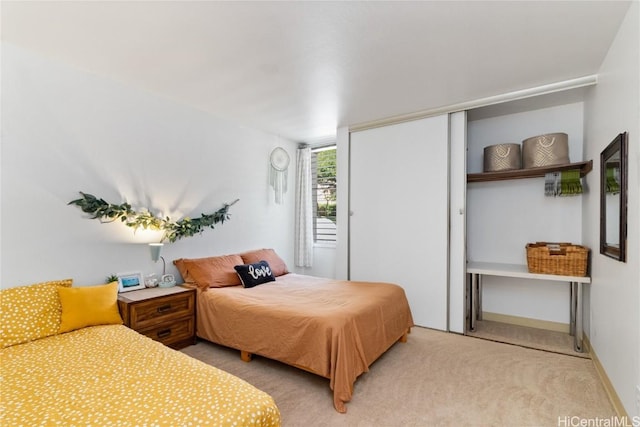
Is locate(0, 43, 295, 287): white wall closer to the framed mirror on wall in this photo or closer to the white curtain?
the white curtain

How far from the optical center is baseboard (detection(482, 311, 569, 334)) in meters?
3.48

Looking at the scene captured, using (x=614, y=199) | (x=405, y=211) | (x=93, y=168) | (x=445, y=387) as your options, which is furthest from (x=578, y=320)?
(x=93, y=168)

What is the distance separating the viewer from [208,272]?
3.32 metres

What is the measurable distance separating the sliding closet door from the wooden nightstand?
2.10 m

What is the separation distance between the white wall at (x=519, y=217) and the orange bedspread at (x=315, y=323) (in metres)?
1.52

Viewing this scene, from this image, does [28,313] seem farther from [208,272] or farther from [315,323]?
[315,323]

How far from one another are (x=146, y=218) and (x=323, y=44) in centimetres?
233

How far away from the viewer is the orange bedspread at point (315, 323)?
2.20 meters

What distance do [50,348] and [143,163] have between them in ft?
6.05

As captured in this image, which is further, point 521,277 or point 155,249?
point 521,277

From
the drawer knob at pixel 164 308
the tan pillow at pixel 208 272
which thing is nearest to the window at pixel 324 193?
the tan pillow at pixel 208 272

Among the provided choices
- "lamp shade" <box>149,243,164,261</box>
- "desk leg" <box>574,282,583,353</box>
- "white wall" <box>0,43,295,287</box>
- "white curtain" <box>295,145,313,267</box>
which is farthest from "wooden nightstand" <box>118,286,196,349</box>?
"desk leg" <box>574,282,583,353</box>

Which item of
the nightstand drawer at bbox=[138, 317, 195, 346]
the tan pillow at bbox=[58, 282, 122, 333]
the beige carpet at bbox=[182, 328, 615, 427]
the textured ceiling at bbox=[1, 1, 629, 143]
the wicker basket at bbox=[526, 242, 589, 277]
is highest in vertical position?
the textured ceiling at bbox=[1, 1, 629, 143]

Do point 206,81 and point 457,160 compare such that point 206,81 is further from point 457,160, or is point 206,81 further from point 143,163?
point 457,160
